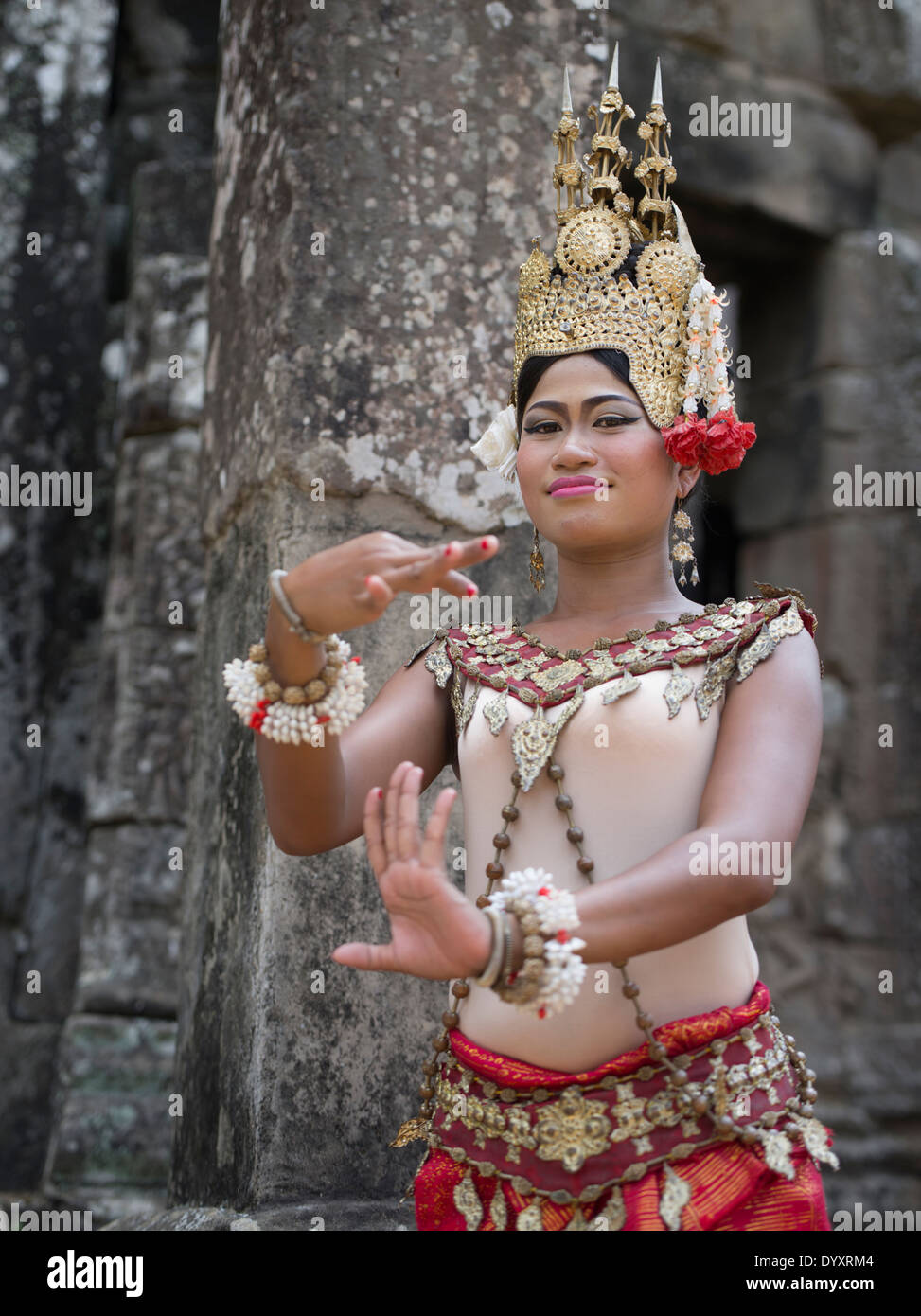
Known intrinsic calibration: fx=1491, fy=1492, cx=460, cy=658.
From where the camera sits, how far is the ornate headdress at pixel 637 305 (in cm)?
210

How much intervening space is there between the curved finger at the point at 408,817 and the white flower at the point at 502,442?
2.41 feet

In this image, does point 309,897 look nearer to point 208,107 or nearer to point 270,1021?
point 270,1021

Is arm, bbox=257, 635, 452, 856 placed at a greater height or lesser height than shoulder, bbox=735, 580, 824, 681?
lesser

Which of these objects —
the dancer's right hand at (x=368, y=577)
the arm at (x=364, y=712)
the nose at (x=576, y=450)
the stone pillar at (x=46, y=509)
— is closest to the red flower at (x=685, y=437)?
the nose at (x=576, y=450)

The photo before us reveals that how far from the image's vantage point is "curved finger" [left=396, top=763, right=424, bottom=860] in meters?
1.64

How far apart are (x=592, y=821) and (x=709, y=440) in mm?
558

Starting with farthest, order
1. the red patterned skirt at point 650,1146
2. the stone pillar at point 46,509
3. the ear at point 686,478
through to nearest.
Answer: the stone pillar at point 46,509 < the ear at point 686,478 < the red patterned skirt at point 650,1146

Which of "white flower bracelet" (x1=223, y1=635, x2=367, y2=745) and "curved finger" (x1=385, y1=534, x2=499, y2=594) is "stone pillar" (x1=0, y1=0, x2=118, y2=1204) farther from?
"curved finger" (x1=385, y1=534, x2=499, y2=594)

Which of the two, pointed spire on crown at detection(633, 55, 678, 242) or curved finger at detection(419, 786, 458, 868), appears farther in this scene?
pointed spire on crown at detection(633, 55, 678, 242)

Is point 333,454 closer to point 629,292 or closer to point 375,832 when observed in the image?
point 629,292

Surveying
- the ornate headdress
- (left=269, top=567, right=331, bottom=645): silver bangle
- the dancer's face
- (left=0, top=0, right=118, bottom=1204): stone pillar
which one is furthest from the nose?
(left=0, top=0, right=118, bottom=1204): stone pillar

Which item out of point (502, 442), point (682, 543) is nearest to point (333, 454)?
point (502, 442)

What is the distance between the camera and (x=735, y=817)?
1.77 meters

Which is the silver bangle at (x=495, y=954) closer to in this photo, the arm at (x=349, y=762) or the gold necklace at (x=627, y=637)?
the arm at (x=349, y=762)
